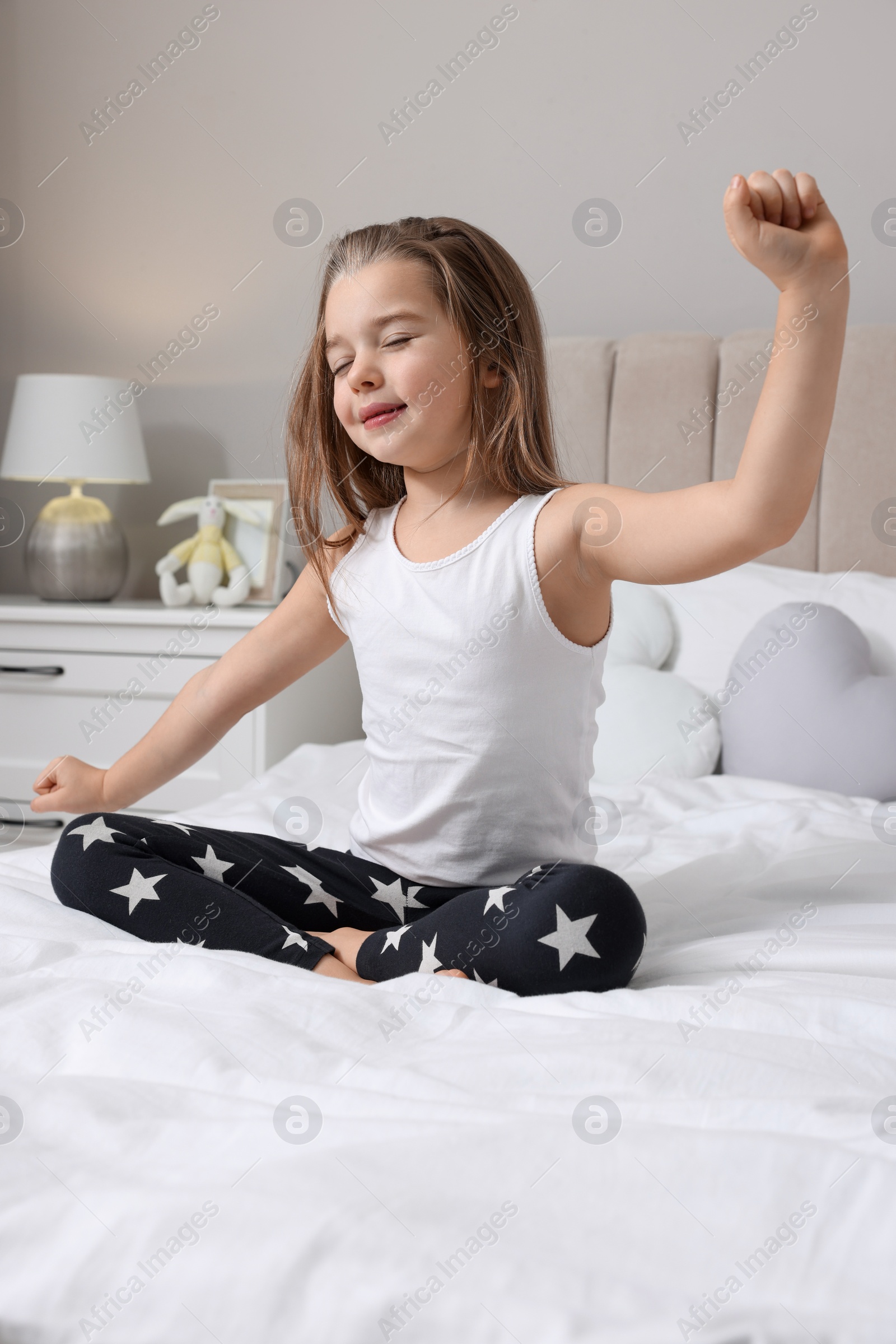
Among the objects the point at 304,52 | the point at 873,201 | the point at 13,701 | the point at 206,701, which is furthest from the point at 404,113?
the point at 206,701

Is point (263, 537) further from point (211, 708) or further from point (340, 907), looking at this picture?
point (340, 907)

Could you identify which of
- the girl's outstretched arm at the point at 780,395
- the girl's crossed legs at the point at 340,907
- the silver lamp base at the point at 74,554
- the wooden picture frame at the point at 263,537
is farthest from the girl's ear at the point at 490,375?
the silver lamp base at the point at 74,554

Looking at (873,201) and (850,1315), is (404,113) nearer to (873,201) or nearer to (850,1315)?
(873,201)

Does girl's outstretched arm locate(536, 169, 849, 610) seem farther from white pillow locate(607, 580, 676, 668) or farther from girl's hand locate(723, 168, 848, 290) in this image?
white pillow locate(607, 580, 676, 668)

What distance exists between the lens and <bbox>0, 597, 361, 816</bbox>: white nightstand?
1842 mm

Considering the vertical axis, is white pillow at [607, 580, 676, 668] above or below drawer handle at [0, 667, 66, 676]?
above

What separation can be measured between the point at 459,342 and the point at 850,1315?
0.78m

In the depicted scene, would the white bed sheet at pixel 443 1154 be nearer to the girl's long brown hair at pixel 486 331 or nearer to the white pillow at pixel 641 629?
the girl's long brown hair at pixel 486 331

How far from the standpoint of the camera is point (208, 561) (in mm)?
2031

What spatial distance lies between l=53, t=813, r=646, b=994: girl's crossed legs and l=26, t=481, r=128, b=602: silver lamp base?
4.08ft

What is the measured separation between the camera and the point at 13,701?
76.4 inches

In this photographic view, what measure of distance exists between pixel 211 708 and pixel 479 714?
33 cm

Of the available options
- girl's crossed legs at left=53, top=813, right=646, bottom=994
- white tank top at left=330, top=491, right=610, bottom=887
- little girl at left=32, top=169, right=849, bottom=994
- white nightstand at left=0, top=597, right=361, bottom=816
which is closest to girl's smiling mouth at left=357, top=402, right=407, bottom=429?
little girl at left=32, top=169, right=849, bottom=994

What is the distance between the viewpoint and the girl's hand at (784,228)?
26.0 inches
